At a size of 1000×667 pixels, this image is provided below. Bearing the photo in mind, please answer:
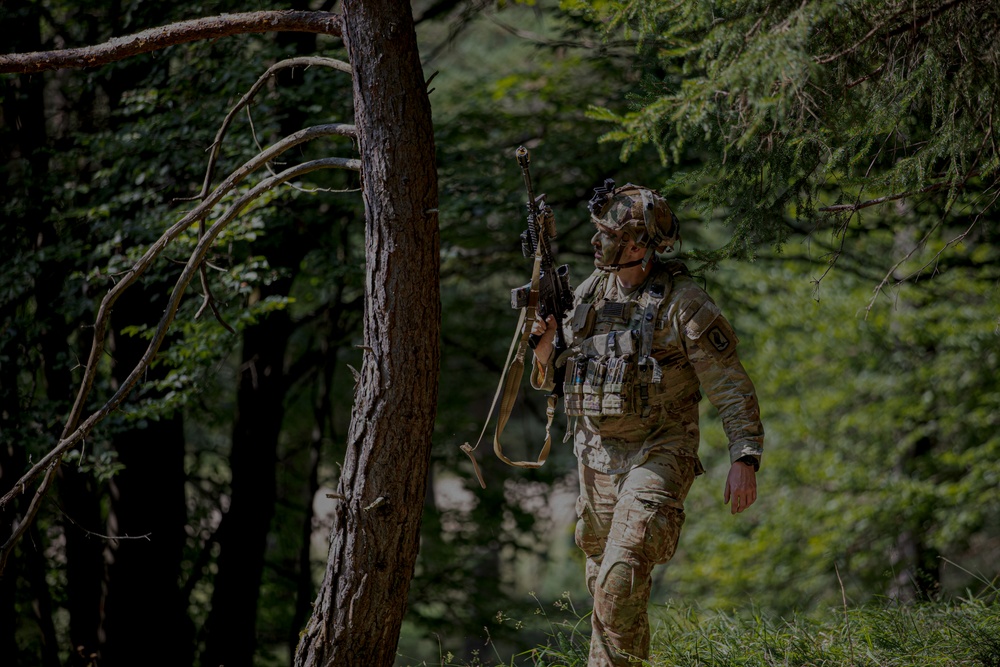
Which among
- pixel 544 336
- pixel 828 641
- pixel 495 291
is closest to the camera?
pixel 544 336

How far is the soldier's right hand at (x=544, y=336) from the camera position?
419 centimetres

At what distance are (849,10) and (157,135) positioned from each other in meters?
4.28

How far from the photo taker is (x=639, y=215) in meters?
3.87

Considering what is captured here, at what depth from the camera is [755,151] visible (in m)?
3.84

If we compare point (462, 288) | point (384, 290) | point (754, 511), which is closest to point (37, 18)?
point (384, 290)

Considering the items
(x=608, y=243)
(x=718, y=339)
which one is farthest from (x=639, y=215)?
(x=718, y=339)

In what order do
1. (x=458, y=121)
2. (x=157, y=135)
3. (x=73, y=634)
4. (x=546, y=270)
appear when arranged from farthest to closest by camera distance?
(x=458, y=121) → (x=73, y=634) → (x=157, y=135) → (x=546, y=270)

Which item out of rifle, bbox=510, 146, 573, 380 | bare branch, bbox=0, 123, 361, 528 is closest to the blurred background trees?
bare branch, bbox=0, 123, 361, 528

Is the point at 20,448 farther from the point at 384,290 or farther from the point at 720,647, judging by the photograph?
the point at 720,647

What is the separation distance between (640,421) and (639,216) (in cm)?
89

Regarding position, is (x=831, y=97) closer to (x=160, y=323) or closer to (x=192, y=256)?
(x=192, y=256)

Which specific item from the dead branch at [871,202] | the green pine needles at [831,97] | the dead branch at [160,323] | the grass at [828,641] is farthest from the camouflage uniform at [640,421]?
the dead branch at [160,323]

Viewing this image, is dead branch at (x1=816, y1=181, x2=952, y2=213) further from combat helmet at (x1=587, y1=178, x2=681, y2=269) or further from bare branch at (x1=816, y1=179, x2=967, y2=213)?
combat helmet at (x1=587, y1=178, x2=681, y2=269)

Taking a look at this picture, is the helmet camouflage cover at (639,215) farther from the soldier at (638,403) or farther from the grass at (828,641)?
the grass at (828,641)
